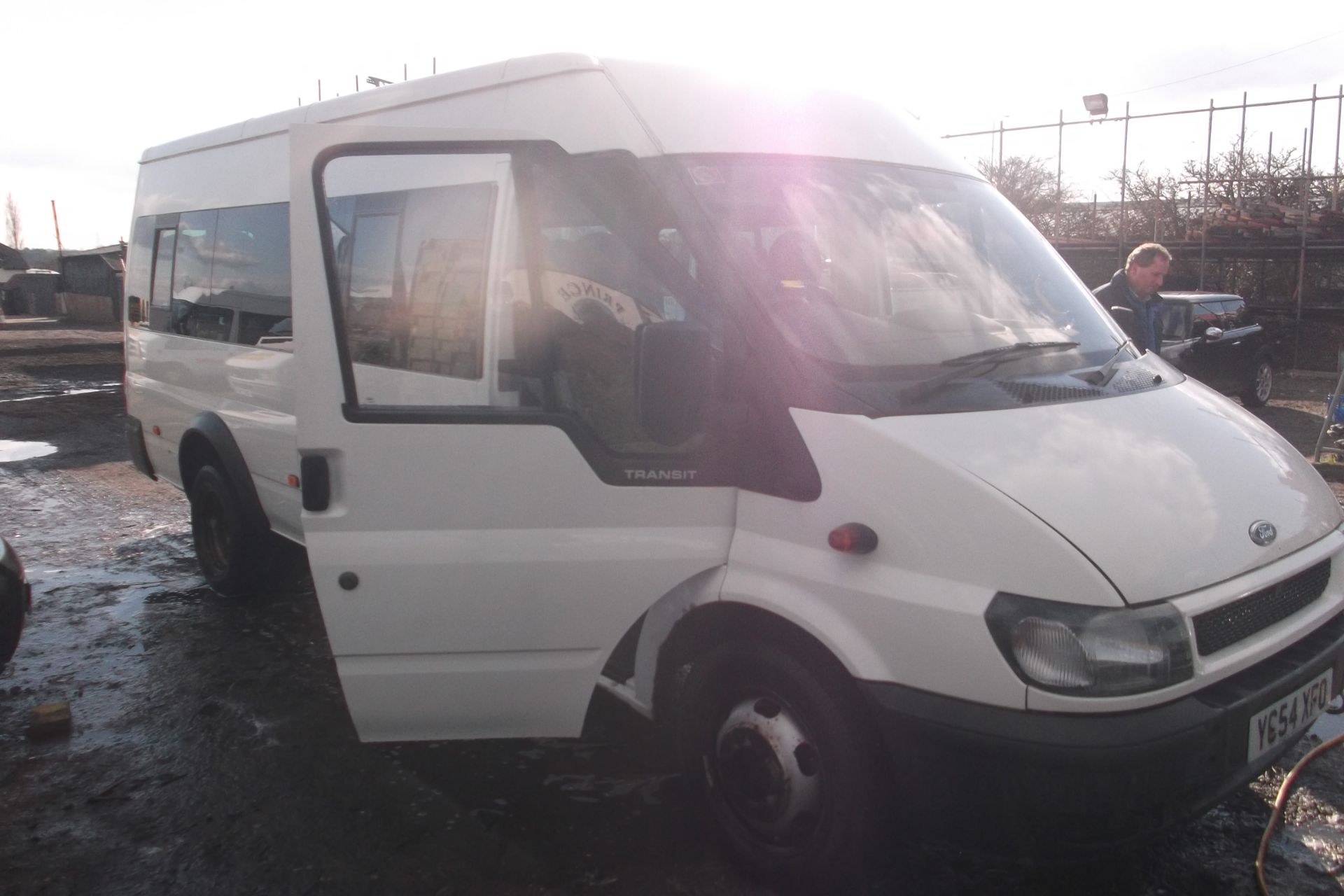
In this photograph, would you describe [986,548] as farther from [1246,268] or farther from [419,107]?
[1246,268]

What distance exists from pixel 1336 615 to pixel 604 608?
6.83 ft

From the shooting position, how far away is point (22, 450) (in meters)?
11.2

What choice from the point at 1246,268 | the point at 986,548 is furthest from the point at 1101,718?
the point at 1246,268

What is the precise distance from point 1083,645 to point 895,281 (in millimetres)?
1215

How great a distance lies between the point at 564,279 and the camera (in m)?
3.12

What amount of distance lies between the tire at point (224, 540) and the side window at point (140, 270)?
4.62 ft

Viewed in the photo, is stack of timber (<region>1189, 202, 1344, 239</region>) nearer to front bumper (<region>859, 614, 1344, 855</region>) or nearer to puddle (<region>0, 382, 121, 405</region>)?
front bumper (<region>859, 614, 1344, 855</region>)

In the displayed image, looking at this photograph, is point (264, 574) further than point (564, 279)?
Yes

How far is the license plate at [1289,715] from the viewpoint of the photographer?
2.66 metres

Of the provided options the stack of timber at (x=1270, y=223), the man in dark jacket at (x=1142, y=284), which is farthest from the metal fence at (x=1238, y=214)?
the man in dark jacket at (x=1142, y=284)

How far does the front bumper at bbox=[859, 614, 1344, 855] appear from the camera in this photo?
2.43 m

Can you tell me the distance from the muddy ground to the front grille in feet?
2.69

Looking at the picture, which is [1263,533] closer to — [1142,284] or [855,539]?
[855,539]

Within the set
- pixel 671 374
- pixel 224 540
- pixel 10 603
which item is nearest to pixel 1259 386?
pixel 224 540
